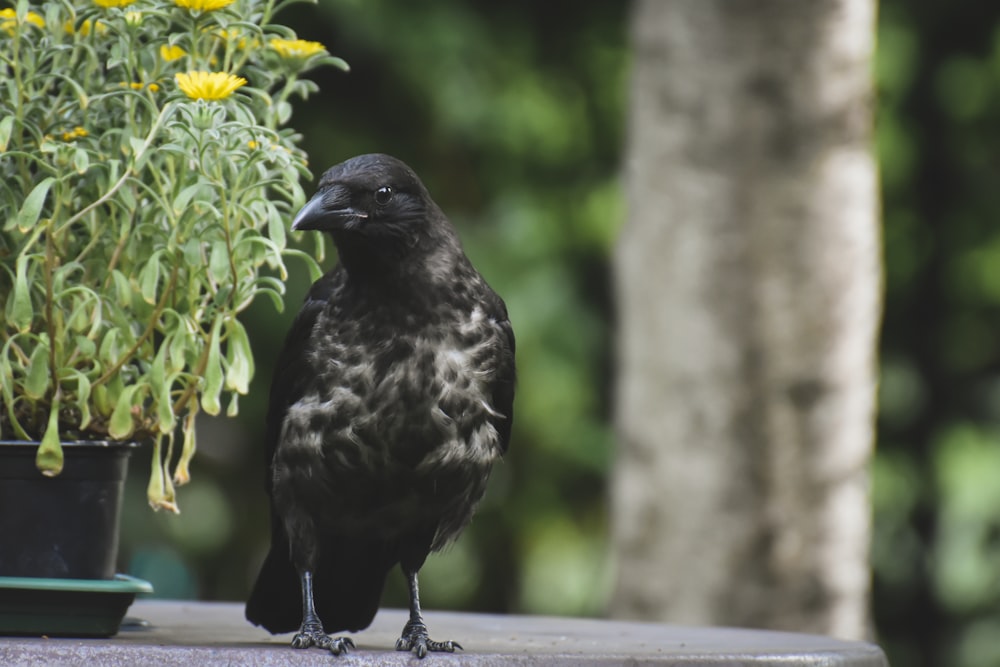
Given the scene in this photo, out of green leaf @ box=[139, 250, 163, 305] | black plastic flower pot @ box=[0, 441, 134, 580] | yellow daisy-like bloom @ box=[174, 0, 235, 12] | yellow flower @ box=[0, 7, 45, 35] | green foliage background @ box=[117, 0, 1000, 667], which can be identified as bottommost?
green foliage background @ box=[117, 0, 1000, 667]

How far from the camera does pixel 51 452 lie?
2246mm

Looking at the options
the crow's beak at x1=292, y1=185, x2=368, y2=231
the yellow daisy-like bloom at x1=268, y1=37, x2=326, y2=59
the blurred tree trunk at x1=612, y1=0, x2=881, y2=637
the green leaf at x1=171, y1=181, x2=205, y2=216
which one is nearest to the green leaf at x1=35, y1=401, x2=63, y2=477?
the green leaf at x1=171, y1=181, x2=205, y2=216

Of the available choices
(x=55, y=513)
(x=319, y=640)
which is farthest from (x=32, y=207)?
(x=319, y=640)

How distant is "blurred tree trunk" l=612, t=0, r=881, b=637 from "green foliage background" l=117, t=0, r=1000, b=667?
1288mm

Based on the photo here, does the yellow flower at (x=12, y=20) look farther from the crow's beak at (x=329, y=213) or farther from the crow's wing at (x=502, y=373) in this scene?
the crow's wing at (x=502, y=373)

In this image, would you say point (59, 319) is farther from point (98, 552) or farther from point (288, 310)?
point (288, 310)

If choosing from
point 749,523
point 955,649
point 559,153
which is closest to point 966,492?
point 955,649

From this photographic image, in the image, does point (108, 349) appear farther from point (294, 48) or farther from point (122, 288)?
point (294, 48)

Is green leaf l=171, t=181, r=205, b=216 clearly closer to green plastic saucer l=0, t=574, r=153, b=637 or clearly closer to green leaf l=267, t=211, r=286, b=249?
green leaf l=267, t=211, r=286, b=249

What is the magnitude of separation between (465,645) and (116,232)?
882 millimetres

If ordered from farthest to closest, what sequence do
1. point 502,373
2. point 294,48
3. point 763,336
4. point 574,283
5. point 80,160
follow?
point 574,283 < point 763,336 < point 502,373 < point 294,48 < point 80,160

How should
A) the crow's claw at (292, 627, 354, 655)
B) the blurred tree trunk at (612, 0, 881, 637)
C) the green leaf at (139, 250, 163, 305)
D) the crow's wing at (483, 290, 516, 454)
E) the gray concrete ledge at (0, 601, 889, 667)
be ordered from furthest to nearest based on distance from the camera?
the blurred tree trunk at (612, 0, 881, 637) < the crow's wing at (483, 290, 516, 454) < the green leaf at (139, 250, 163, 305) < the crow's claw at (292, 627, 354, 655) < the gray concrete ledge at (0, 601, 889, 667)

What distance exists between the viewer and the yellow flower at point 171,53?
2.39 metres

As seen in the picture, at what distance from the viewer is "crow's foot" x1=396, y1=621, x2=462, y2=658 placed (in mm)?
2297
